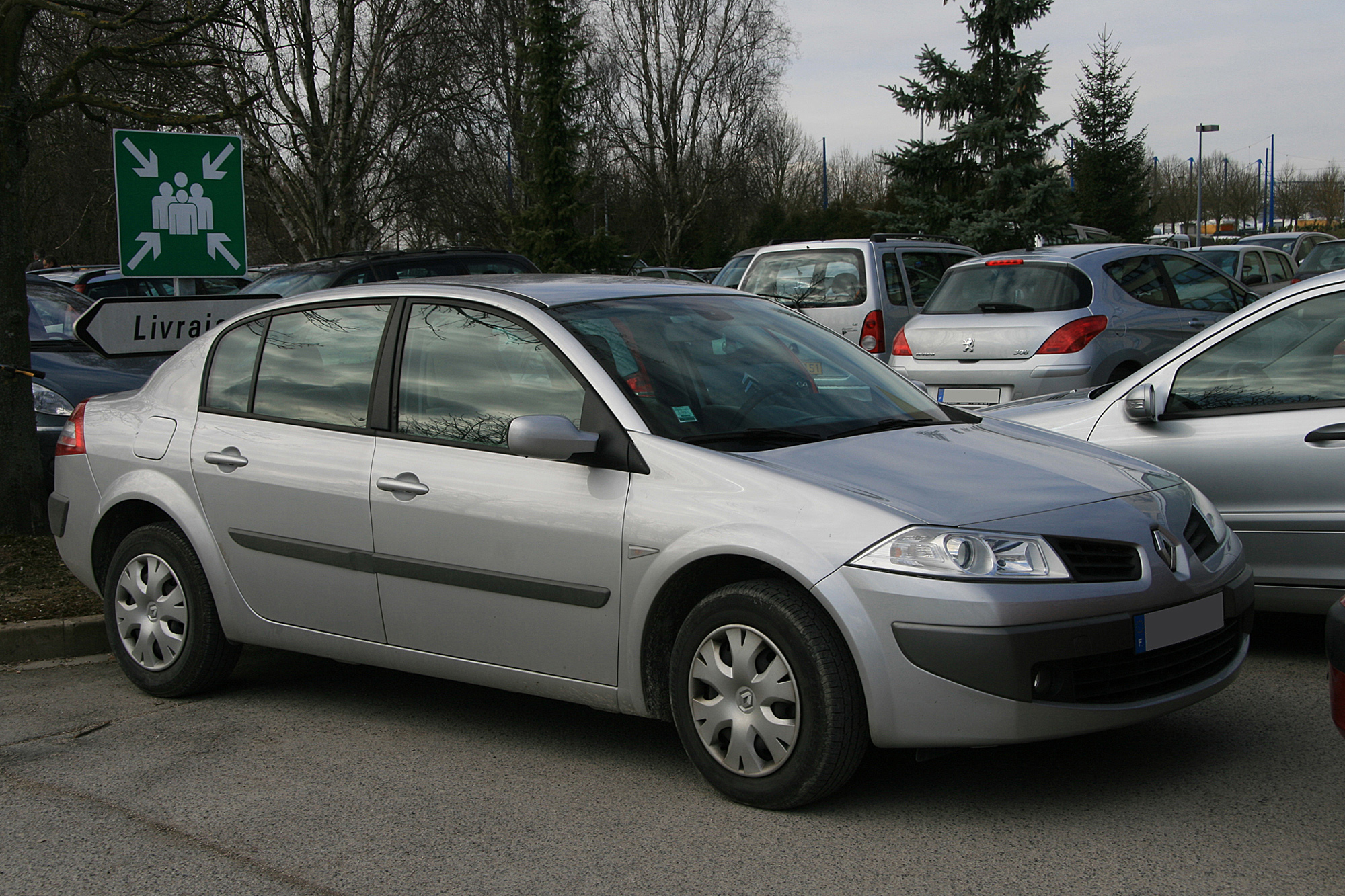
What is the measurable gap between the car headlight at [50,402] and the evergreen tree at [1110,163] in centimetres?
3512

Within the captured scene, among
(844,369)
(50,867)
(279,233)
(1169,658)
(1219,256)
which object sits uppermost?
(279,233)

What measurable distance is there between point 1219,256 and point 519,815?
16.3 metres

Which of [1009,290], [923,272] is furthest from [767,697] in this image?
[923,272]

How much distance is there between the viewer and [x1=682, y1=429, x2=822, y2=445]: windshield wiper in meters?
4.07

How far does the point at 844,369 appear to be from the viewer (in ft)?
16.1

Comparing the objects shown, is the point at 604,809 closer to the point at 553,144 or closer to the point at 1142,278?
the point at 1142,278

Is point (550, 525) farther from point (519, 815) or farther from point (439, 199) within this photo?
point (439, 199)

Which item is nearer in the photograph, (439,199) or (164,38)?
(164,38)

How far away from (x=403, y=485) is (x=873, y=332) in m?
8.05

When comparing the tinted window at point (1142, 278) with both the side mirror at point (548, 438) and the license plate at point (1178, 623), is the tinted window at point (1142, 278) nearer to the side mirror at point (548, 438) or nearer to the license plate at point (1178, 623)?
the license plate at point (1178, 623)

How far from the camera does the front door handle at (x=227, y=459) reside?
4961 millimetres

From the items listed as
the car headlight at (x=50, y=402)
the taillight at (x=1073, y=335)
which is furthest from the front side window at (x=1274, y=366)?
the car headlight at (x=50, y=402)

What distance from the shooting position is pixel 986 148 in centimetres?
2456

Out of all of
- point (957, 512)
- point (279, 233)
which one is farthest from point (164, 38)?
point (279, 233)
